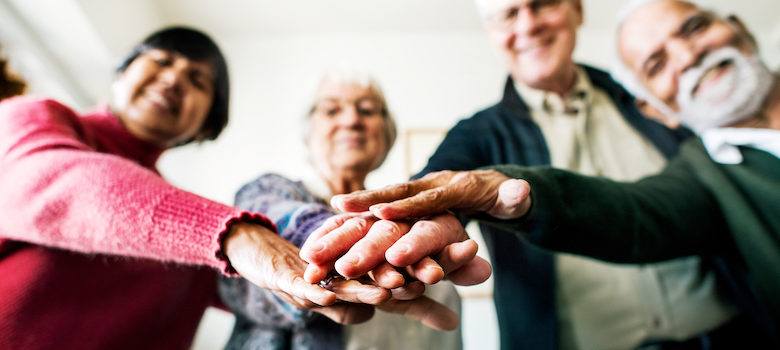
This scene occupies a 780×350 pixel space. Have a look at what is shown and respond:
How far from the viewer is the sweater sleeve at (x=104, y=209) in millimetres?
325

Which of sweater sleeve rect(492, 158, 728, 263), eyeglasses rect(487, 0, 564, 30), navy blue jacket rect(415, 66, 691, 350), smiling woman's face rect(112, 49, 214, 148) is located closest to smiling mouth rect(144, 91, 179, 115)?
smiling woman's face rect(112, 49, 214, 148)

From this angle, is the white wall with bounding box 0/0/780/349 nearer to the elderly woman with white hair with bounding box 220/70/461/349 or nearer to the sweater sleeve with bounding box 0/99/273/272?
the elderly woman with white hair with bounding box 220/70/461/349

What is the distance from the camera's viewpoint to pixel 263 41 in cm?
169

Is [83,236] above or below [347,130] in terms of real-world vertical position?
above

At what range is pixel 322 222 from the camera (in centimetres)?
39

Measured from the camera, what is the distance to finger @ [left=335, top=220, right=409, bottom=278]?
0.90 feet

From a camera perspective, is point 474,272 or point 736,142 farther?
point 736,142

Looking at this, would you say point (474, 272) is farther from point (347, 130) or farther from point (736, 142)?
point (736, 142)

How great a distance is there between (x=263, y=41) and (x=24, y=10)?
0.74 metres

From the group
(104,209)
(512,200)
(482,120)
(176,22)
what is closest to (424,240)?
(512,200)

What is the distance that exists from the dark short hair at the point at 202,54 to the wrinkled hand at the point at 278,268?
0.47 m

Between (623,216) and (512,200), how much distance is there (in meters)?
0.27

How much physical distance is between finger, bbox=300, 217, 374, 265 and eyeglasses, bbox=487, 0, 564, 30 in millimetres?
651

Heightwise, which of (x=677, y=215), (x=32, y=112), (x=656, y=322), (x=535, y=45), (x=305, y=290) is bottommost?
(x=656, y=322)
